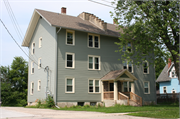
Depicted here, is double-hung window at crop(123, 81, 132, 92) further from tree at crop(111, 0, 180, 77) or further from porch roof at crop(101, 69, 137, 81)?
tree at crop(111, 0, 180, 77)

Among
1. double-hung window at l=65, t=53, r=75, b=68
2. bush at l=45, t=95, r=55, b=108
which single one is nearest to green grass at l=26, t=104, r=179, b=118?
bush at l=45, t=95, r=55, b=108

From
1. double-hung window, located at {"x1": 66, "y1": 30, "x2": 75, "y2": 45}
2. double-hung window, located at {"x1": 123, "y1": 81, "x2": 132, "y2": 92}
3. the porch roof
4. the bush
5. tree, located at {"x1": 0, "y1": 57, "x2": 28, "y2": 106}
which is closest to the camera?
the bush

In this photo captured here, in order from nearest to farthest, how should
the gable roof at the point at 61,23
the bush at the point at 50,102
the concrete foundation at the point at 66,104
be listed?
the bush at the point at 50,102 < the concrete foundation at the point at 66,104 < the gable roof at the point at 61,23

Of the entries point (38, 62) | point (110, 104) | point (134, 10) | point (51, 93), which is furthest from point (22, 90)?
point (134, 10)

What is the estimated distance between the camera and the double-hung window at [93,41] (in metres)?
25.2

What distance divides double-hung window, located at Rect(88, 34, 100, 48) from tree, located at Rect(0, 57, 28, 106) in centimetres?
2122

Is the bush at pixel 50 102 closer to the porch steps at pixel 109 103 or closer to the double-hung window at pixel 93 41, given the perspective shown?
the porch steps at pixel 109 103

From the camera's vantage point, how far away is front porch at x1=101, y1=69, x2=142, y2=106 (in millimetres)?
22858

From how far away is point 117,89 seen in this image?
2381 centimetres

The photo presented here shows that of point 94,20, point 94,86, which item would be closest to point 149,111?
point 94,86

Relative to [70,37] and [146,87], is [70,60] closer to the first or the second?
[70,37]

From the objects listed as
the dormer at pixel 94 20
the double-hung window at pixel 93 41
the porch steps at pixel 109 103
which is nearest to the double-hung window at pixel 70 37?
the double-hung window at pixel 93 41

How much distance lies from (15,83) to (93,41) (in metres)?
25.3

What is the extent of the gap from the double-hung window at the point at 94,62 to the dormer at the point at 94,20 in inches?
162
